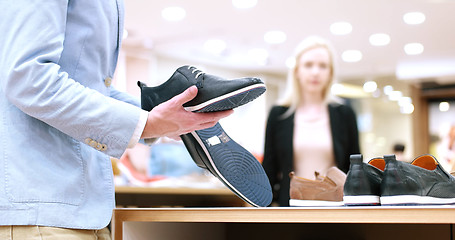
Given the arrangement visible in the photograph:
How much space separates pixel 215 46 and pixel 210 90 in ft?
23.6

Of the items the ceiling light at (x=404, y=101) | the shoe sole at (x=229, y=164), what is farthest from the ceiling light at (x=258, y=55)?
the shoe sole at (x=229, y=164)

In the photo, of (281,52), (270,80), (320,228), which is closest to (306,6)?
(281,52)

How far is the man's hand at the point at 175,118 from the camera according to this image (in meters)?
0.89

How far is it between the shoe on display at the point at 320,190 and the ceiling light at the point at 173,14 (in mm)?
5242

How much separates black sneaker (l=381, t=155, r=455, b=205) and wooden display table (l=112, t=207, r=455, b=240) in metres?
0.05

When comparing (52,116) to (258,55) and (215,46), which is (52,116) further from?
(258,55)

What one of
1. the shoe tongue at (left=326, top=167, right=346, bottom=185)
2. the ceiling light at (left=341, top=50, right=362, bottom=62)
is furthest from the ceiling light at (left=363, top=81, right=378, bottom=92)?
the shoe tongue at (left=326, top=167, right=346, bottom=185)

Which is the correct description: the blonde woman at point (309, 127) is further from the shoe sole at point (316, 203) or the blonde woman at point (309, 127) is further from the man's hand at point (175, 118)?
the man's hand at point (175, 118)

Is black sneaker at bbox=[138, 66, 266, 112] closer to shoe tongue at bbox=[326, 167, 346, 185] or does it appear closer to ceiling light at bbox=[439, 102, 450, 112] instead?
shoe tongue at bbox=[326, 167, 346, 185]

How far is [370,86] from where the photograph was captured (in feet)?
33.3

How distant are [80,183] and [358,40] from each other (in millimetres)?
7024

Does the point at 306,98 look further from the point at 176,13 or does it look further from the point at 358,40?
the point at 358,40

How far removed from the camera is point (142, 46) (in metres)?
7.96

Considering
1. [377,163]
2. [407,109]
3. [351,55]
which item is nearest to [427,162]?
[377,163]
